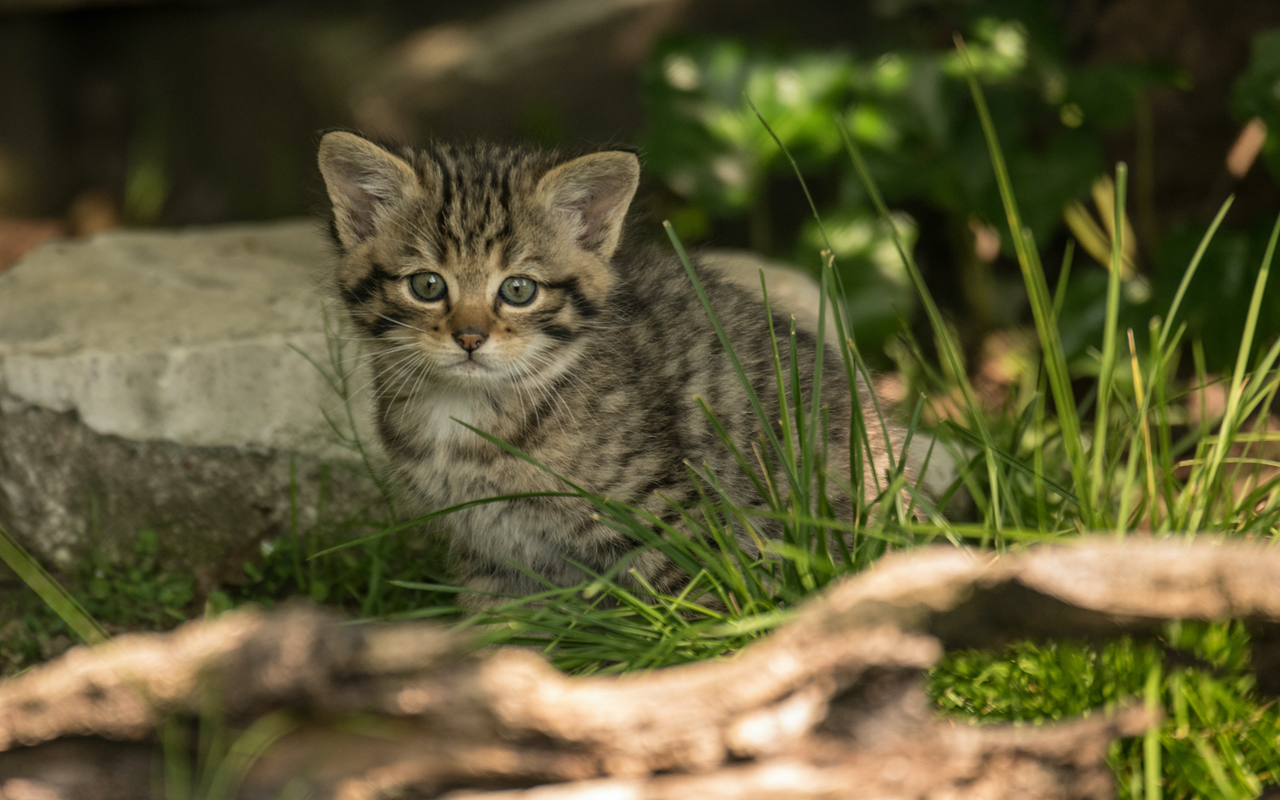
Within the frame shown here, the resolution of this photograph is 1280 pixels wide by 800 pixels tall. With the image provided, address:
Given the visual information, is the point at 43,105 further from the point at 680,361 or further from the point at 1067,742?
the point at 1067,742

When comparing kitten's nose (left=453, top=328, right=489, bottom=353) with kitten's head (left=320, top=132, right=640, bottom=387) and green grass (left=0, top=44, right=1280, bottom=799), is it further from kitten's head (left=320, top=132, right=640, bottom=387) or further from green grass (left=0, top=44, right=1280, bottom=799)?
green grass (left=0, top=44, right=1280, bottom=799)

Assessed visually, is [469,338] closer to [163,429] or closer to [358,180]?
[358,180]

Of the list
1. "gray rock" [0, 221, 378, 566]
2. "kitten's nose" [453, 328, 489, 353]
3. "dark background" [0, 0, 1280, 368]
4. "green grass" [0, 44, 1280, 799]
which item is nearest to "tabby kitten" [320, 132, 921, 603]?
"kitten's nose" [453, 328, 489, 353]

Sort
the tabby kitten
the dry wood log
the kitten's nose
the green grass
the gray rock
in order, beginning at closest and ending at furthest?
the dry wood log, the green grass, the kitten's nose, the tabby kitten, the gray rock

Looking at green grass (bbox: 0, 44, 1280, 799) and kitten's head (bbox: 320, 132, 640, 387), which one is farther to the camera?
kitten's head (bbox: 320, 132, 640, 387)

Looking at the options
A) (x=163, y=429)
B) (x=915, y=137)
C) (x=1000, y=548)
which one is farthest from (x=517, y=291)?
(x=915, y=137)

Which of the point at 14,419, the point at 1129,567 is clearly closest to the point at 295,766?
the point at 1129,567

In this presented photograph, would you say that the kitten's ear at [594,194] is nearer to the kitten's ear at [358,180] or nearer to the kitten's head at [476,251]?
the kitten's head at [476,251]

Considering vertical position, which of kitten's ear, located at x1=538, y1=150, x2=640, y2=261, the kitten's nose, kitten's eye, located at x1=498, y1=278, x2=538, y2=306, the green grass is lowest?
the green grass
